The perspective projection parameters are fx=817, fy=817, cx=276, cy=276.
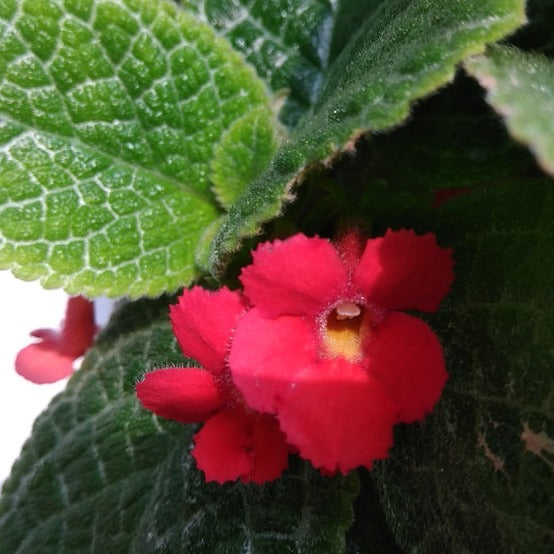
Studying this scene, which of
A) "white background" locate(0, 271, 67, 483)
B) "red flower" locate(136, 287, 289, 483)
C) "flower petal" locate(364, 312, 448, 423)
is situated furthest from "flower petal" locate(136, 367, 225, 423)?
"white background" locate(0, 271, 67, 483)

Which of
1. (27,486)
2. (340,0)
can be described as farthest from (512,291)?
(27,486)

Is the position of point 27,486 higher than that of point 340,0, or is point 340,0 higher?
point 340,0

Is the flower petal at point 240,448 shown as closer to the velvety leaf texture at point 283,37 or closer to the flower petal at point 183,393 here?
the flower petal at point 183,393

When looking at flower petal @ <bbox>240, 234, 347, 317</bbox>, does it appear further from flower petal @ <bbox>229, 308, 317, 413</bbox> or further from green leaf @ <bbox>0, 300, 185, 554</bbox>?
green leaf @ <bbox>0, 300, 185, 554</bbox>

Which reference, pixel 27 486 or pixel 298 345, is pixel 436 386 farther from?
pixel 27 486

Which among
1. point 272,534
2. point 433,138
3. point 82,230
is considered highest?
point 82,230

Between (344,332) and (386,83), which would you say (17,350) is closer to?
(344,332)

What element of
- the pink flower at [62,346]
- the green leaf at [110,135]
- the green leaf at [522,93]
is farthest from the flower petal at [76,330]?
the green leaf at [522,93]
